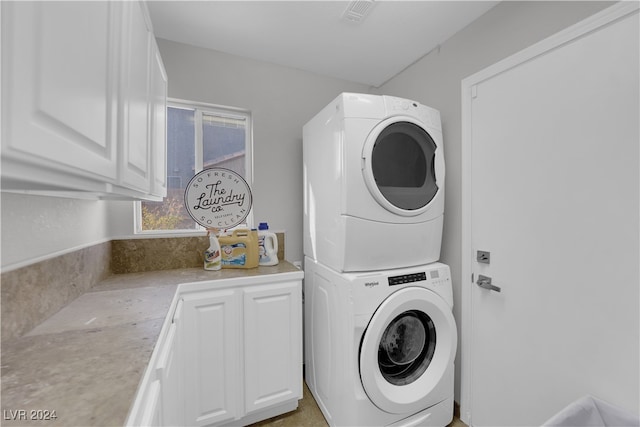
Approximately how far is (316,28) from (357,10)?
300 mm

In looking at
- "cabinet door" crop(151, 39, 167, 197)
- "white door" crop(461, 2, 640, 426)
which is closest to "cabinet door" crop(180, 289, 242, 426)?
"cabinet door" crop(151, 39, 167, 197)

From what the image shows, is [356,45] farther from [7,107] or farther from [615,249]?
[7,107]

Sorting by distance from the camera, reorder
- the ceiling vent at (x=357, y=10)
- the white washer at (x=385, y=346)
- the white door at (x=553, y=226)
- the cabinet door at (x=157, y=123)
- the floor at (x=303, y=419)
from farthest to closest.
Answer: the floor at (x=303, y=419) → the ceiling vent at (x=357, y=10) → the white washer at (x=385, y=346) → the cabinet door at (x=157, y=123) → the white door at (x=553, y=226)

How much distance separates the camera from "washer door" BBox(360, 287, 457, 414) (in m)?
1.42

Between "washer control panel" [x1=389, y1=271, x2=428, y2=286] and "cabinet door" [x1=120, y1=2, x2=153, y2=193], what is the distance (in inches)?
50.6

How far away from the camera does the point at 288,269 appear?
1.78 m

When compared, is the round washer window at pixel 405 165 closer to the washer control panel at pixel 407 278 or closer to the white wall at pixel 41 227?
the washer control panel at pixel 407 278

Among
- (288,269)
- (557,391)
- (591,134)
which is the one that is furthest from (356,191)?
(557,391)

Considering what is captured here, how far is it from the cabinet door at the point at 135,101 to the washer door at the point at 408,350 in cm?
128

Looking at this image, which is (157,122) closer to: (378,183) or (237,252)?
(237,252)

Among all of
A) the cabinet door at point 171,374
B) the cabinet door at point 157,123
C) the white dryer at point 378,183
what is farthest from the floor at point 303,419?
the cabinet door at point 157,123

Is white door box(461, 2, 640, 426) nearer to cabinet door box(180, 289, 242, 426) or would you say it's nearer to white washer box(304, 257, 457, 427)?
white washer box(304, 257, 457, 427)

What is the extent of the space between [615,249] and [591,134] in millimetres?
490

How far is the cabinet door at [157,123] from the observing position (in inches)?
51.6
